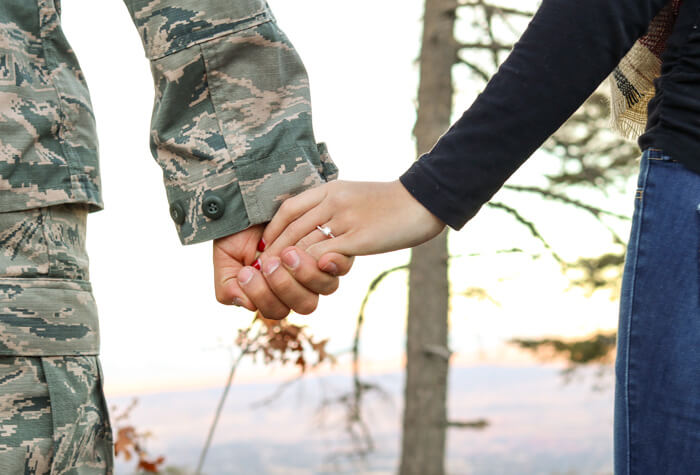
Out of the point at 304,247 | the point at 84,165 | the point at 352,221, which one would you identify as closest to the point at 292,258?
the point at 304,247

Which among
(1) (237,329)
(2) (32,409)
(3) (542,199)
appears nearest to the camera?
(2) (32,409)

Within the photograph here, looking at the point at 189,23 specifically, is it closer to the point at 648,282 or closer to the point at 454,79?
the point at 648,282

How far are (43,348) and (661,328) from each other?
1.13 m

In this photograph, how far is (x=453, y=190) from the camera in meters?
1.31

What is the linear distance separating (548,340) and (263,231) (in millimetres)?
11372

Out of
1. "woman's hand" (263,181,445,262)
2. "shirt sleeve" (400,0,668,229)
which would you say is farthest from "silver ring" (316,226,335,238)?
"shirt sleeve" (400,0,668,229)

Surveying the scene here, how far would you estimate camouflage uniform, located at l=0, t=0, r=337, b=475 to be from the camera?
1.41 metres

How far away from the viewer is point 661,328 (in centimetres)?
113

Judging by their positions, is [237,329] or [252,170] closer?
[252,170]

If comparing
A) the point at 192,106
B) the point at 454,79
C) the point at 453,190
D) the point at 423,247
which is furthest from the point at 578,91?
the point at 454,79

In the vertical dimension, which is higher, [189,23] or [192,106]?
[189,23]

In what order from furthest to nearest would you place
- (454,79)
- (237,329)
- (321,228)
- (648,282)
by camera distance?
1. (454,79)
2. (237,329)
3. (321,228)
4. (648,282)

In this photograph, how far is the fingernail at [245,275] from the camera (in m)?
1.66

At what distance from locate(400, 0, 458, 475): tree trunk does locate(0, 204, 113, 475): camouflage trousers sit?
3.75 metres
